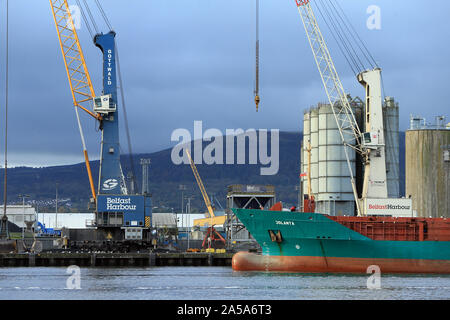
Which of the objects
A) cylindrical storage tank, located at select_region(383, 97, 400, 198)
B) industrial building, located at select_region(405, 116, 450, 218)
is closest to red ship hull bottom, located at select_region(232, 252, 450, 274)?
industrial building, located at select_region(405, 116, 450, 218)

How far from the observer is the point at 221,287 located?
58.1 meters

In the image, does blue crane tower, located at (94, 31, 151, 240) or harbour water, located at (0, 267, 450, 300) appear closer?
harbour water, located at (0, 267, 450, 300)

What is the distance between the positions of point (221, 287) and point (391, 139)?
2070 inches

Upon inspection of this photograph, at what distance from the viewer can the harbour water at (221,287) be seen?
5112cm

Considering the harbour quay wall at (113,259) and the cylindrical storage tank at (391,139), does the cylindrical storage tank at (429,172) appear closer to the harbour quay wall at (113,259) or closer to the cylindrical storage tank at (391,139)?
the cylindrical storage tank at (391,139)

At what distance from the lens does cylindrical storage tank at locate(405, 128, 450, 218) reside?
9069 cm

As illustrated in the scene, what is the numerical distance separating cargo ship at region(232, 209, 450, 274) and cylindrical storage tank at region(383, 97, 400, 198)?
30.0 m

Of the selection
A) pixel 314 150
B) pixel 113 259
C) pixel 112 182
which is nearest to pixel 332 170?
pixel 314 150

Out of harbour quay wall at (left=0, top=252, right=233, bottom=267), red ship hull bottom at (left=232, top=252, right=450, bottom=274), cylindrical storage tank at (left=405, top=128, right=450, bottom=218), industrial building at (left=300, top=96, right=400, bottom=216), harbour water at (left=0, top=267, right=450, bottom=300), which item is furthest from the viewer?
industrial building at (left=300, top=96, right=400, bottom=216)

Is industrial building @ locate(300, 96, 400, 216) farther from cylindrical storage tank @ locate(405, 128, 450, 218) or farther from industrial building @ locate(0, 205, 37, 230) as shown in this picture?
industrial building @ locate(0, 205, 37, 230)

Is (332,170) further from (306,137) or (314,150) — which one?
(306,137)

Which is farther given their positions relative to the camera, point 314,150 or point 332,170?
point 314,150

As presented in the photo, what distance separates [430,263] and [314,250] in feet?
34.3

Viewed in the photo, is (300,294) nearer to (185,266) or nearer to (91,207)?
(185,266)
